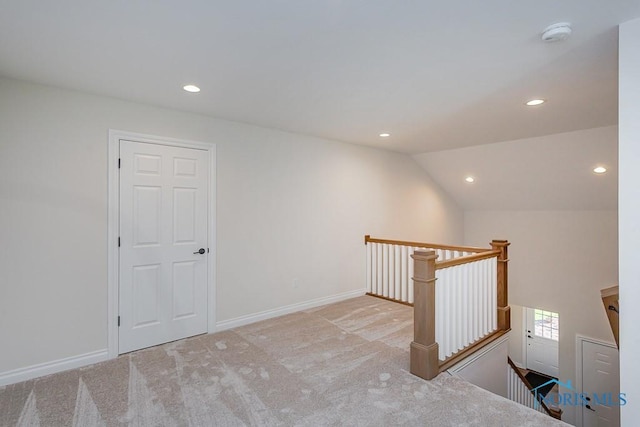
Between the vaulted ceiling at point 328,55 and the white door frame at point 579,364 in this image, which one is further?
the white door frame at point 579,364

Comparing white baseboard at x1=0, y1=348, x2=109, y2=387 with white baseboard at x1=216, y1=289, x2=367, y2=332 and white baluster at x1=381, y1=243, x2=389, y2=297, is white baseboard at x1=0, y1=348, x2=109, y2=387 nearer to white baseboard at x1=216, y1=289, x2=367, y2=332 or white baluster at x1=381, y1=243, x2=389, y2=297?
white baseboard at x1=216, y1=289, x2=367, y2=332

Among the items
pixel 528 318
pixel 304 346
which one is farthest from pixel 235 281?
pixel 528 318

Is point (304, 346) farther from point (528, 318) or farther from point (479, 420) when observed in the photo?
point (528, 318)

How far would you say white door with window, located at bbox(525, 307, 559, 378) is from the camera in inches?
307

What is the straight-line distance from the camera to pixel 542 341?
8031 mm

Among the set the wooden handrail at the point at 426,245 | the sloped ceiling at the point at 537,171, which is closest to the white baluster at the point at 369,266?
the wooden handrail at the point at 426,245

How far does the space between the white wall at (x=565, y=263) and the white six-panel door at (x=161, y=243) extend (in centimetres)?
599

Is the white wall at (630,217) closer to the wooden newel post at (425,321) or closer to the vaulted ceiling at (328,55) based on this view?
the vaulted ceiling at (328,55)

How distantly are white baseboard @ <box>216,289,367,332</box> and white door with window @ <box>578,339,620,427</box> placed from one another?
14.4 feet

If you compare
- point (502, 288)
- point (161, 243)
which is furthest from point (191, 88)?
point (502, 288)

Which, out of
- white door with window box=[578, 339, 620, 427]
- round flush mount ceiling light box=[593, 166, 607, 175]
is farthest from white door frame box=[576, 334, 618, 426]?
A: round flush mount ceiling light box=[593, 166, 607, 175]

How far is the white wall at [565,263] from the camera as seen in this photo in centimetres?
539

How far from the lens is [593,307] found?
5.58 meters

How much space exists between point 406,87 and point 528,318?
8.23 metres
